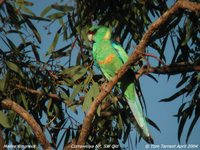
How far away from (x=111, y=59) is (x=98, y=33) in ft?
0.70

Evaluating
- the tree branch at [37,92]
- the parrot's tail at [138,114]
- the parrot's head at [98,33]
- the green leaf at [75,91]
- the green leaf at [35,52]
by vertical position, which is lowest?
the parrot's tail at [138,114]

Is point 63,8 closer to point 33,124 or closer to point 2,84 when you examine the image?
point 2,84

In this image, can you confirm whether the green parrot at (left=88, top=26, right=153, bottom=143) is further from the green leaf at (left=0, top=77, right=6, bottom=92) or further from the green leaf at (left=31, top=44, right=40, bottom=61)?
the green leaf at (left=0, top=77, right=6, bottom=92)

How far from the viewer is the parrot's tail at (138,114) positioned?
2.80 meters

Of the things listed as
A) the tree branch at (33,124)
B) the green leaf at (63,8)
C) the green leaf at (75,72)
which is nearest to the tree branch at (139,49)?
the tree branch at (33,124)

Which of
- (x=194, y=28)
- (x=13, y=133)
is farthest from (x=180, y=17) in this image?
(x=13, y=133)

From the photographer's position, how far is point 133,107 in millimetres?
2961

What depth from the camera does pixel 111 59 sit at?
125 inches

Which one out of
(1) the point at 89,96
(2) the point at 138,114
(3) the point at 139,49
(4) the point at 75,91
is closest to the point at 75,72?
(4) the point at 75,91

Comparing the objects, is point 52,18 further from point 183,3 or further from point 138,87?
point 183,3

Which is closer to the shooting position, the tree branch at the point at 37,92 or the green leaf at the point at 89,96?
the green leaf at the point at 89,96

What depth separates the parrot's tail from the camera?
2.80 m

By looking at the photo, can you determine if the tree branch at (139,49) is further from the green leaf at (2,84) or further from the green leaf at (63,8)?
the green leaf at (63,8)

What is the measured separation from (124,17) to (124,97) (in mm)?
569
